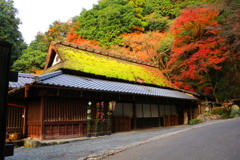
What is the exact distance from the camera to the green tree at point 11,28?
23453 mm

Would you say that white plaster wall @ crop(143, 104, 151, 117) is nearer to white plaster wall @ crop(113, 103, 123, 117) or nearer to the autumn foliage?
white plaster wall @ crop(113, 103, 123, 117)

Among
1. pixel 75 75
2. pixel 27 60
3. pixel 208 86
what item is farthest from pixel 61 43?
pixel 208 86

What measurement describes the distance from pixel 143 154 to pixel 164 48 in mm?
19579

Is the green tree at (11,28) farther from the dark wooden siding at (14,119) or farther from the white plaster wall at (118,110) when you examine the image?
the white plaster wall at (118,110)

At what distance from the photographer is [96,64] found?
45.0ft

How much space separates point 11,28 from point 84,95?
65.6ft

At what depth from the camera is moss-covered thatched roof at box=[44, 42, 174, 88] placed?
40.6 feet

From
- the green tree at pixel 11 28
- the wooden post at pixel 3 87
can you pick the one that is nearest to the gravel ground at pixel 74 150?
the wooden post at pixel 3 87

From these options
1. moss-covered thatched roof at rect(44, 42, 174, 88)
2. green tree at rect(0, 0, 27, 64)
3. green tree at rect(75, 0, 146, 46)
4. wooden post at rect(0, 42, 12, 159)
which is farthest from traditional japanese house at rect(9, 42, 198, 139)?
green tree at rect(0, 0, 27, 64)

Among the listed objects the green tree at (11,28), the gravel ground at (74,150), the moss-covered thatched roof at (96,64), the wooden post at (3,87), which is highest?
the green tree at (11,28)

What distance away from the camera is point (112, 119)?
11.1 m

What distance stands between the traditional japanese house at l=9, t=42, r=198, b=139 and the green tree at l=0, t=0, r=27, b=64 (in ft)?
39.3

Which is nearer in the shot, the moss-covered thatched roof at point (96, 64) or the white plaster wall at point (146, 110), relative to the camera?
the moss-covered thatched roof at point (96, 64)

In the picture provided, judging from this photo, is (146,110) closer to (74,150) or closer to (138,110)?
(138,110)
